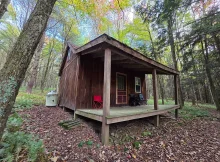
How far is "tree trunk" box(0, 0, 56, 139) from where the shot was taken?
6.44 feet

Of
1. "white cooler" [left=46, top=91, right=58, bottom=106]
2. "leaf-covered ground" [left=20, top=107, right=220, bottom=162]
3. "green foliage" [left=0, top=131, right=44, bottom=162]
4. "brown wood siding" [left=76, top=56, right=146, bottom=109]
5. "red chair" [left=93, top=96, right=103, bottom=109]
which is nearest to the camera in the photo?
"green foliage" [left=0, top=131, right=44, bottom=162]

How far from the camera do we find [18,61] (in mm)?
2082

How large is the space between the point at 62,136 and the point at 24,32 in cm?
303

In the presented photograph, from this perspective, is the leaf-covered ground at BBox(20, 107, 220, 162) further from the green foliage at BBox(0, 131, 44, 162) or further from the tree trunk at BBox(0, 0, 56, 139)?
the tree trunk at BBox(0, 0, 56, 139)

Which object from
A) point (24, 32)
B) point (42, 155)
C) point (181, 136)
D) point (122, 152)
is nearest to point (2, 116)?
point (42, 155)

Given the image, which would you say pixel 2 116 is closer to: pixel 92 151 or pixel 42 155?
pixel 42 155

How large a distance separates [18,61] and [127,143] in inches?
156

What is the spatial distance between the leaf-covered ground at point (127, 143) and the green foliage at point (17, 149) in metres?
0.38

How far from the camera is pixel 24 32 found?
223cm

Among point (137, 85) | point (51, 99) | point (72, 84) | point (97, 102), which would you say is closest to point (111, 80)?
point (97, 102)

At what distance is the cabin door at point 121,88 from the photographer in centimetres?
753

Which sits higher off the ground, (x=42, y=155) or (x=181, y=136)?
(x=42, y=155)

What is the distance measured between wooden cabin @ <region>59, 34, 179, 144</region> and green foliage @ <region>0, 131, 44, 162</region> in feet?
5.79

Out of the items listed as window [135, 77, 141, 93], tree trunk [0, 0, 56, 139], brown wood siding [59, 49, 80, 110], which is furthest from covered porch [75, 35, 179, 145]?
tree trunk [0, 0, 56, 139]
